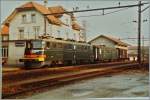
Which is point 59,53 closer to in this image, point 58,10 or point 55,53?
point 55,53

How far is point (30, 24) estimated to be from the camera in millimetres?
4047

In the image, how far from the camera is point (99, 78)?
14.0 ft

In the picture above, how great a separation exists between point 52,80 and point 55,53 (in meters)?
1.12

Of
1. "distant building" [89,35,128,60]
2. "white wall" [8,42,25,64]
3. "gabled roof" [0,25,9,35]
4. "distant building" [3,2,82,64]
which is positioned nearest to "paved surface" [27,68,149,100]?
"distant building" [89,35,128,60]

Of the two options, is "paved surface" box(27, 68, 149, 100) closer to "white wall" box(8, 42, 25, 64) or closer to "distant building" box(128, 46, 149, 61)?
"distant building" box(128, 46, 149, 61)

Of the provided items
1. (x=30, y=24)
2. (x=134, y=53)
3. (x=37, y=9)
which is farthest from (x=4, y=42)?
(x=134, y=53)

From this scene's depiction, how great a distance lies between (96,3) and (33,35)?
2.56 feet

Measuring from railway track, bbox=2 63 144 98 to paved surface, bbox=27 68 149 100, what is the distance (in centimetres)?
11

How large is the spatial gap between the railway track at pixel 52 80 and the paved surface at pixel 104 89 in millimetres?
113

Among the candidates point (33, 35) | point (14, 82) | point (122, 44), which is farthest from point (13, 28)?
point (122, 44)

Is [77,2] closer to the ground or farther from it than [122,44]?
farther from it

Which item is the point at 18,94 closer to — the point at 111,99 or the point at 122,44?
the point at 111,99

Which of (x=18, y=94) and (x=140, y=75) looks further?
(x=140, y=75)

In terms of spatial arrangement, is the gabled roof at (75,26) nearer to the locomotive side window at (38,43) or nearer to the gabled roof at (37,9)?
the gabled roof at (37,9)
